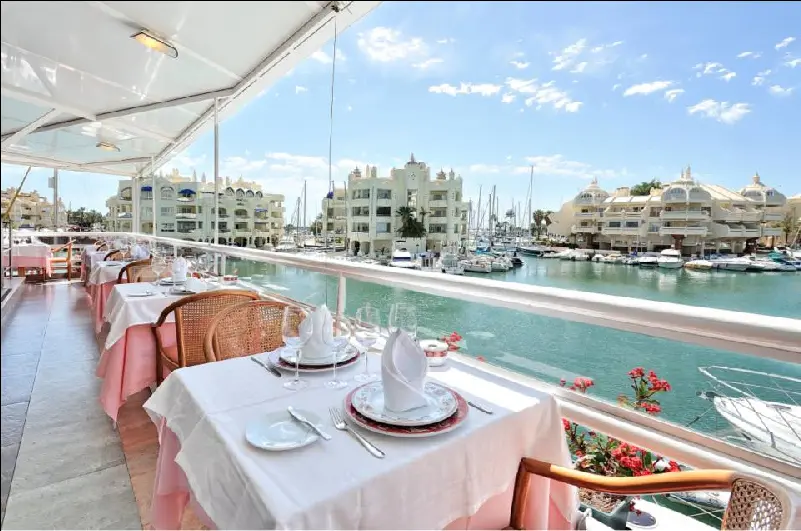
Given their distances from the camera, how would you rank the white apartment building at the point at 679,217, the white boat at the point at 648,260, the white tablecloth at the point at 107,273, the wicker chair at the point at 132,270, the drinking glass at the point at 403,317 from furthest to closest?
the white boat at the point at 648,260, the white apartment building at the point at 679,217, the white tablecloth at the point at 107,273, the wicker chair at the point at 132,270, the drinking glass at the point at 403,317

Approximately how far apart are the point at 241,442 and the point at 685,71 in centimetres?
2203

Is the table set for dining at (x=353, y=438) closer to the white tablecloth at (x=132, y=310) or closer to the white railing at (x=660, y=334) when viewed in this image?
the white railing at (x=660, y=334)

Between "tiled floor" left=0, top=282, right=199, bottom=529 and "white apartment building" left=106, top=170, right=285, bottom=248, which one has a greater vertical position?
"white apartment building" left=106, top=170, right=285, bottom=248

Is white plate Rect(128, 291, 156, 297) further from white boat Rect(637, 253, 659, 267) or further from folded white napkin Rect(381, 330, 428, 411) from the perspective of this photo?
white boat Rect(637, 253, 659, 267)

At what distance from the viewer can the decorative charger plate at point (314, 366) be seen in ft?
4.19

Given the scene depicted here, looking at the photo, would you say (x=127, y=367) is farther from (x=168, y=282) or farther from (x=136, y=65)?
(x=136, y=65)

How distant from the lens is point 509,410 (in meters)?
1.06

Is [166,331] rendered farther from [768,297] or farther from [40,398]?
[768,297]

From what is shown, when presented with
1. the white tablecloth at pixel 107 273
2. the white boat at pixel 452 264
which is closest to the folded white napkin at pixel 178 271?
the white tablecloth at pixel 107 273

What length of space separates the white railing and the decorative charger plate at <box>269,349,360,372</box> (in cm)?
47

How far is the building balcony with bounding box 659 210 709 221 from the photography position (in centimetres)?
1459

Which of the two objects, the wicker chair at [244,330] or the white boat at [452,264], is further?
the white boat at [452,264]

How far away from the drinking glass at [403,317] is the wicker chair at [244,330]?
67 centimetres

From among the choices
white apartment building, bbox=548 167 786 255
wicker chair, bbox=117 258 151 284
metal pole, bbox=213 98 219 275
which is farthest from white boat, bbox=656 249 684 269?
wicker chair, bbox=117 258 151 284
